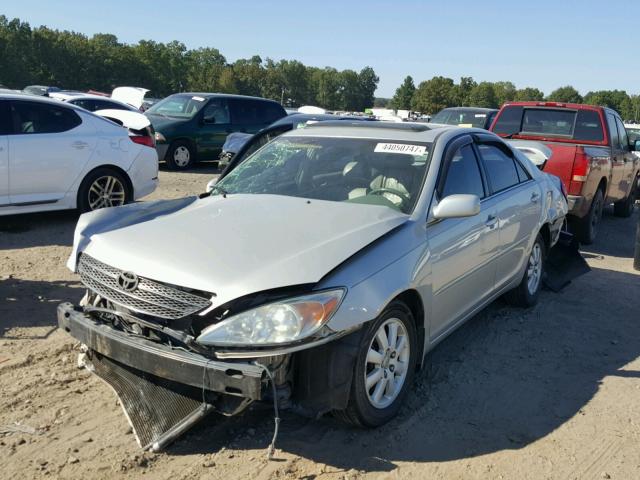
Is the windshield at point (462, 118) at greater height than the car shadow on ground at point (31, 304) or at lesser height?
greater

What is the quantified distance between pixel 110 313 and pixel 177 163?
38.7 feet

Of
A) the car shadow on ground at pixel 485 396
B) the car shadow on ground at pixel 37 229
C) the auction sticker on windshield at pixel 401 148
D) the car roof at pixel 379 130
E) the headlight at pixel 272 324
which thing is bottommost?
the car shadow on ground at pixel 37 229

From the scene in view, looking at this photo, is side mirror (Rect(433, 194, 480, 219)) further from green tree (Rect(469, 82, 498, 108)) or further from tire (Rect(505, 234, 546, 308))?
green tree (Rect(469, 82, 498, 108))

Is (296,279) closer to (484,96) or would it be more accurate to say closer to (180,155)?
(180,155)

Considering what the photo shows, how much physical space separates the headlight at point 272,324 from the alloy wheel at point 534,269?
3.33m

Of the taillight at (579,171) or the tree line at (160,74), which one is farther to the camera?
the tree line at (160,74)

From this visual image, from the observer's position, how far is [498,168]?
5.21 meters

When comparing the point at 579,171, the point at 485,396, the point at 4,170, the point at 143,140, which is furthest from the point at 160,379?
the point at 579,171

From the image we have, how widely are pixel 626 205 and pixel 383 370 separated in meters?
9.80

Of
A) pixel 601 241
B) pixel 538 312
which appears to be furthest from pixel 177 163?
pixel 538 312

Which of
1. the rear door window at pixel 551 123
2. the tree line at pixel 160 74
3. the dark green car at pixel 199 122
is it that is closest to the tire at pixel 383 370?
the rear door window at pixel 551 123

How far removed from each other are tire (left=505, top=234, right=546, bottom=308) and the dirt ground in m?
0.27

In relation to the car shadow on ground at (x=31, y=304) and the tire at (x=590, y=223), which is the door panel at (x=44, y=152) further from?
the tire at (x=590, y=223)

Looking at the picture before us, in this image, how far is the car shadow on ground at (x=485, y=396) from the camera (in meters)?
3.33
